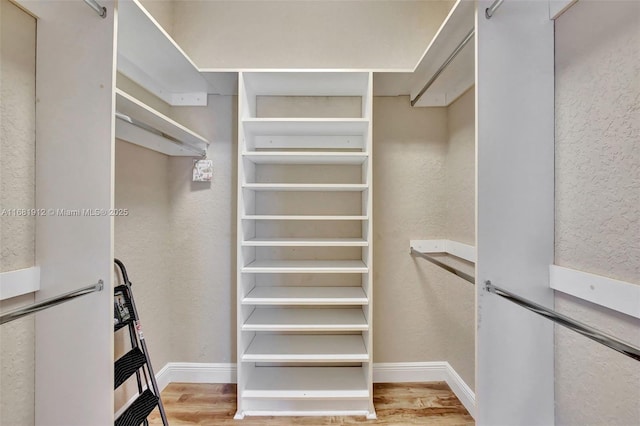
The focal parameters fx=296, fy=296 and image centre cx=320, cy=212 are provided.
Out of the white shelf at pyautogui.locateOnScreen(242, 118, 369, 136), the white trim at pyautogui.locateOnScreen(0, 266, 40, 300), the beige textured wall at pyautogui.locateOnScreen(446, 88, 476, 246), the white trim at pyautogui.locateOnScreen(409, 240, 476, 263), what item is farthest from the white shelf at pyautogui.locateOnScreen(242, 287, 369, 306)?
the white shelf at pyautogui.locateOnScreen(242, 118, 369, 136)

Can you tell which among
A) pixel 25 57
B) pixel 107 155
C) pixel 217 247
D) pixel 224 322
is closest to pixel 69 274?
pixel 107 155

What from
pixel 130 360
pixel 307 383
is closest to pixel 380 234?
pixel 307 383

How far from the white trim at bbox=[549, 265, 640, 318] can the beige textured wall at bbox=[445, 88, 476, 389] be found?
0.59 meters

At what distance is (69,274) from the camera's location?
3.48ft

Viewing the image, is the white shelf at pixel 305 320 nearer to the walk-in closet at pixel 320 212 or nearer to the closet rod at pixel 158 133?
the walk-in closet at pixel 320 212

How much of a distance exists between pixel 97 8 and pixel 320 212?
4.75 feet

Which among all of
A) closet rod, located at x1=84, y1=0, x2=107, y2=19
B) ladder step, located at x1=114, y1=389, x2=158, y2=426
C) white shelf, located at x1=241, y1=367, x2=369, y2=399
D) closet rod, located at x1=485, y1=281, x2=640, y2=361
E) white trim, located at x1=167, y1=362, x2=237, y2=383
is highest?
closet rod, located at x1=84, y1=0, x2=107, y2=19

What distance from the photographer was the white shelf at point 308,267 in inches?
64.9

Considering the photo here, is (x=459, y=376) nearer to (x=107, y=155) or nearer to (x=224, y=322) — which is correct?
(x=224, y=322)

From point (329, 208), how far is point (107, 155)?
1.29 meters

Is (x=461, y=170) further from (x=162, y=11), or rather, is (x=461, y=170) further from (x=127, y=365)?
(x=162, y=11)

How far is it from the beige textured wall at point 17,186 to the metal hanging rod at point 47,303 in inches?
10.0

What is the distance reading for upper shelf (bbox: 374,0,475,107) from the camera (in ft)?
4.02

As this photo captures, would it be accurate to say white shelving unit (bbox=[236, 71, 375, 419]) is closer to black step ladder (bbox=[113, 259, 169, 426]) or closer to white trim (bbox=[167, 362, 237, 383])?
white trim (bbox=[167, 362, 237, 383])
